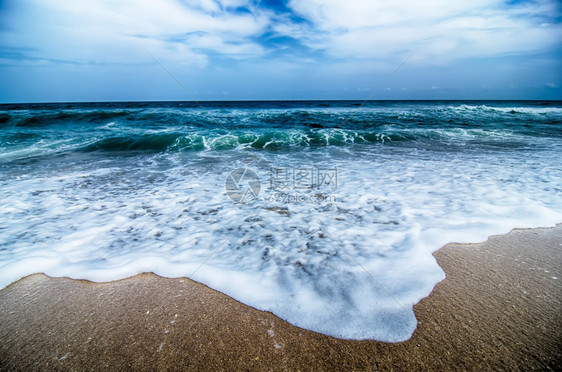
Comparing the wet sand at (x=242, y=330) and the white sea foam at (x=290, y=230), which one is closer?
the wet sand at (x=242, y=330)

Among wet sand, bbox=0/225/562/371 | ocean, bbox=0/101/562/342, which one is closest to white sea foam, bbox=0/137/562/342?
ocean, bbox=0/101/562/342

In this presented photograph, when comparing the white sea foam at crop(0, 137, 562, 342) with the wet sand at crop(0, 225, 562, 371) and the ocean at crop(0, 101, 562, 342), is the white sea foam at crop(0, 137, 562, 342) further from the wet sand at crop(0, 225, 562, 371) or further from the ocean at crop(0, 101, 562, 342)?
the wet sand at crop(0, 225, 562, 371)

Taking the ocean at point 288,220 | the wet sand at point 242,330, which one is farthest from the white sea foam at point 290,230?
the wet sand at point 242,330

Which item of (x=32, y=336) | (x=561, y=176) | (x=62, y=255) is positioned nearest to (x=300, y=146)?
(x=561, y=176)

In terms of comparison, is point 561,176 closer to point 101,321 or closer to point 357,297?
Result: point 357,297

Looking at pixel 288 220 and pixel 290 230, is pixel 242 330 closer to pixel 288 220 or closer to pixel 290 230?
pixel 290 230

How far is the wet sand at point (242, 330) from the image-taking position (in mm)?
1470

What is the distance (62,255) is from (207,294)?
5.35 ft

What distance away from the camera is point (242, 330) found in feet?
5.54

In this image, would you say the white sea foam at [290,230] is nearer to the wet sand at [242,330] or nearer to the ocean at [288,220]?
the ocean at [288,220]

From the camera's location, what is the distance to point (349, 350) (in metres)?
1.53

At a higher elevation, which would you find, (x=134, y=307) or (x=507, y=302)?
(x=507, y=302)

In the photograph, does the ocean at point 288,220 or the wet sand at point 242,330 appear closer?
the wet sand at point 242,330

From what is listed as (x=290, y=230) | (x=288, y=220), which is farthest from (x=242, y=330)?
(x=288, y=220)
